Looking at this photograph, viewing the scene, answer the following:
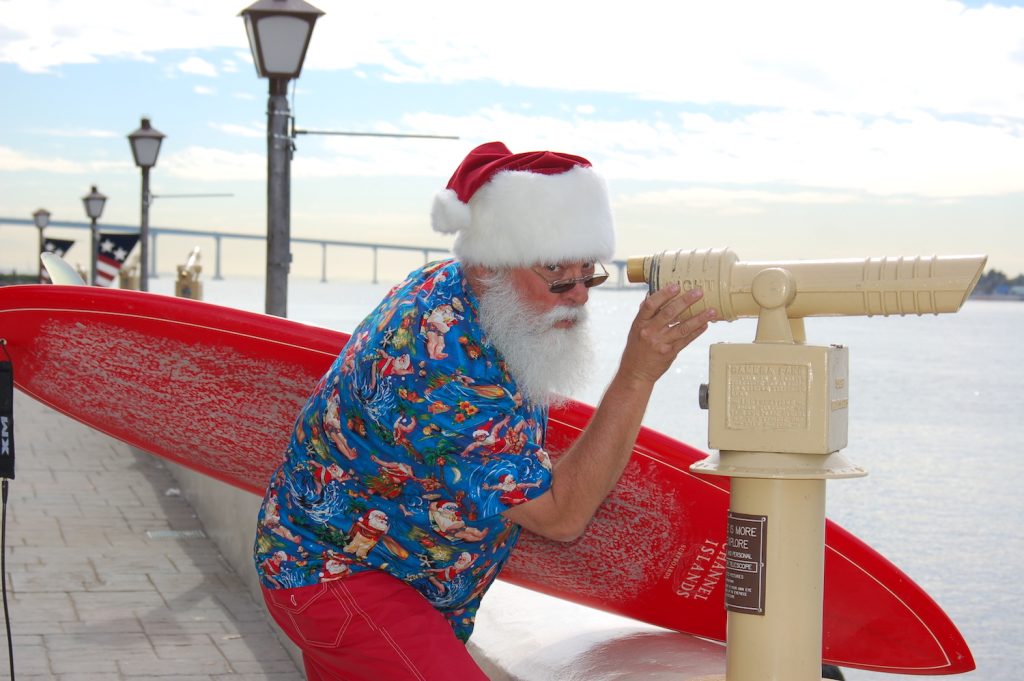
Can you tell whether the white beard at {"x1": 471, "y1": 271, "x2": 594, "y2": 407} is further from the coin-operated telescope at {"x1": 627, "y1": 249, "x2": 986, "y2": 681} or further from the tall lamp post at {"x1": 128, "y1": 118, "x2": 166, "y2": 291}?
the tall lamp post at {"x1": 128, "y1": 118, "x2": 166, "y2": 291}

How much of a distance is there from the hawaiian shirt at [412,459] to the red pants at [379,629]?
1.2 inches

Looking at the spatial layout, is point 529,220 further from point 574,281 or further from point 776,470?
point 776,470

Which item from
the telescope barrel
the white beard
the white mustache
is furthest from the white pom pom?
the telescope barrel

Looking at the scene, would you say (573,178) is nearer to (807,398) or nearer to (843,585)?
(807,398)

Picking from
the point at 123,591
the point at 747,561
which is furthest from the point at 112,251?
the point at 747,561

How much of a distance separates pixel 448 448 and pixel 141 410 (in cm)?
195

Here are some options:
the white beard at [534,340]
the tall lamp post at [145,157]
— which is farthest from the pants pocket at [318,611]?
the tall lamp post at [145,157]

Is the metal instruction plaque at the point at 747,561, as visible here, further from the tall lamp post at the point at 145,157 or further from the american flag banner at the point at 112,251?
the american flag banner at the point at 112,251

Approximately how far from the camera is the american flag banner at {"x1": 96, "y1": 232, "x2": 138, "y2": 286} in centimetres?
1677

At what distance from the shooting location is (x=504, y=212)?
7.72 ft

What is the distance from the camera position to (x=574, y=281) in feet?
7.80

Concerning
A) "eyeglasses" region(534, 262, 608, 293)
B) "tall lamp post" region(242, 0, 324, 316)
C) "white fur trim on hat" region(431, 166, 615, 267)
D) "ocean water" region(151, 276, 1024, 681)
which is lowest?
"ocean water" region(151, 276, 1024, 681)

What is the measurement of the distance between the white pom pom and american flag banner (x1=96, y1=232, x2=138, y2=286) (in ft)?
49.6

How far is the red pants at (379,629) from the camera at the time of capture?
2287 mm
